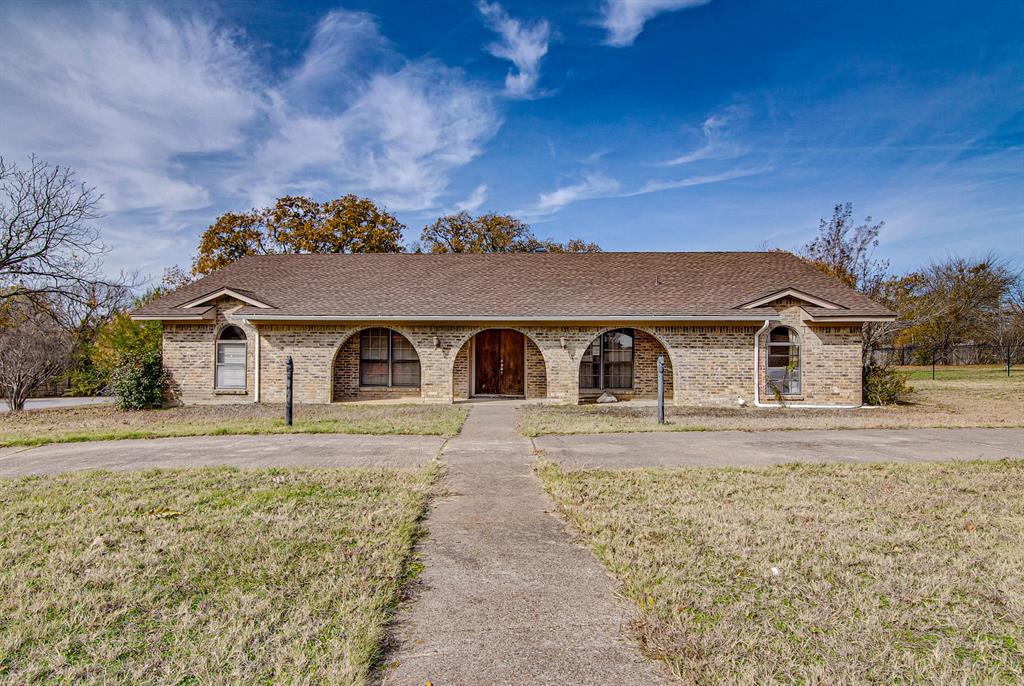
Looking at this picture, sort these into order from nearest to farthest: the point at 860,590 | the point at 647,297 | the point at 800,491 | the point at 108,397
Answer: the point at 860,590 < the point at 800,491 < the point at 647,297 < the point at 108,397

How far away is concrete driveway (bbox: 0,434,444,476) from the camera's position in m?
7.37

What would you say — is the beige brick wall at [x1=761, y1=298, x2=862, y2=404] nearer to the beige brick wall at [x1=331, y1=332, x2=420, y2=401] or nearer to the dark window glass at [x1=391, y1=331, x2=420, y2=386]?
the dark window glass at [x1=391, y1=331, x2=420, y2=386]

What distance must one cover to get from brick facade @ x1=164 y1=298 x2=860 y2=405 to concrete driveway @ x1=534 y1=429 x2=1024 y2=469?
479 centimetres

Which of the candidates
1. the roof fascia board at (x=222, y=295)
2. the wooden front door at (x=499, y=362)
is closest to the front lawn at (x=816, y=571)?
the wooden front door at (x=499, y=362)

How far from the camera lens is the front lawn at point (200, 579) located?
8.66 feet

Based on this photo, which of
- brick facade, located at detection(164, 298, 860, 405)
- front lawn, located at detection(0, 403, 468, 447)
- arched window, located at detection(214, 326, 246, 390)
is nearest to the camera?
front lawn, located at detection(0, 403, 468, 447)

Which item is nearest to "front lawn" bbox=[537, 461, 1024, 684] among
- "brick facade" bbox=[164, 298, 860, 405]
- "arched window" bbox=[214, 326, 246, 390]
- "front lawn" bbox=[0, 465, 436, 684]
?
"front lawn" bbox=[0, 465, 436, 684]

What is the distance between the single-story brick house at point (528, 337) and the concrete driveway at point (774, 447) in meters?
4.91

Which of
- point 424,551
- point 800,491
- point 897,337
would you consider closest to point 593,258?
point 800,491

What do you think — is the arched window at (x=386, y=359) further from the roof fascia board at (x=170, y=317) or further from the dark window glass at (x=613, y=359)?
the dark window glass at (x=613, y=359)

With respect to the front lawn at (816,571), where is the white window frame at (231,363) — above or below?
above

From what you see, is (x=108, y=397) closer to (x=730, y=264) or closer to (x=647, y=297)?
(x=647, y=297)

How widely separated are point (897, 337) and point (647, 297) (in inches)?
1075

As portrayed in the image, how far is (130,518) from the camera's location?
16.0 feet
